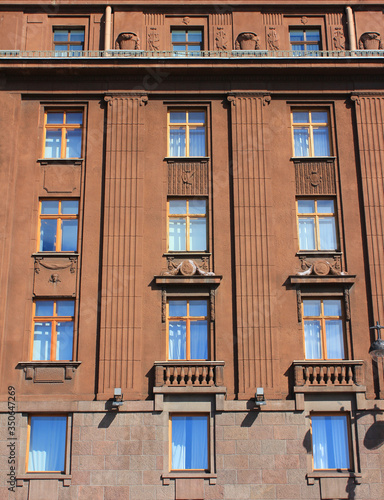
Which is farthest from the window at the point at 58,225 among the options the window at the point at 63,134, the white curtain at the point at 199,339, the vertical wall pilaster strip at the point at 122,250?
the white curtain at the point at 199,339

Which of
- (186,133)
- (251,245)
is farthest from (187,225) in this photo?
(186,133)

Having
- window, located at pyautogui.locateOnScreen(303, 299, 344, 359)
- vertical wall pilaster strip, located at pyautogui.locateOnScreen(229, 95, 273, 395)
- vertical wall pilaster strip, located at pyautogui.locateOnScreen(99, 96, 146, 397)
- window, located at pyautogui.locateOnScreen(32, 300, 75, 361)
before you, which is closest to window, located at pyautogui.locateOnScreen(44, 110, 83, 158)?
vertical wall pilaster strip, located at pyautogui.locateOnScreen(99, 96, 146, 397)

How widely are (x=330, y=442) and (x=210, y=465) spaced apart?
3.76m

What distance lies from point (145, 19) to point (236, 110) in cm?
530

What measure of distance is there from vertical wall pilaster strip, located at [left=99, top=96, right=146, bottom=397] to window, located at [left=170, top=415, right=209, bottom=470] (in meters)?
1.75

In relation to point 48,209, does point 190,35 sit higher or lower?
higher

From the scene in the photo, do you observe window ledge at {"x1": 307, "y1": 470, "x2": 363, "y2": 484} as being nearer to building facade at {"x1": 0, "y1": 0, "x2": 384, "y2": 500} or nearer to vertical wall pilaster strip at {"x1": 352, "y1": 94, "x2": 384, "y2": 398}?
building facade at {"x1": 0, "y1": 0, "x2": 384, "y2": 500}

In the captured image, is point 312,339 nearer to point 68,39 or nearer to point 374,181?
point 374,181

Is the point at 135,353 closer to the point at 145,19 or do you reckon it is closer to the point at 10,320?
the point at 10,320

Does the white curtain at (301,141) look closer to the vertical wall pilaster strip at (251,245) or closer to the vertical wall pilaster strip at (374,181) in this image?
the vertical wall pilaster strip at (251,245)

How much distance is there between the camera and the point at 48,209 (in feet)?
72.1

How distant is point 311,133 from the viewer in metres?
22.8

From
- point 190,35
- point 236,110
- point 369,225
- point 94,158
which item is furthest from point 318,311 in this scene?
point 190,35

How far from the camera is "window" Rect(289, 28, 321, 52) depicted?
24141 mm
